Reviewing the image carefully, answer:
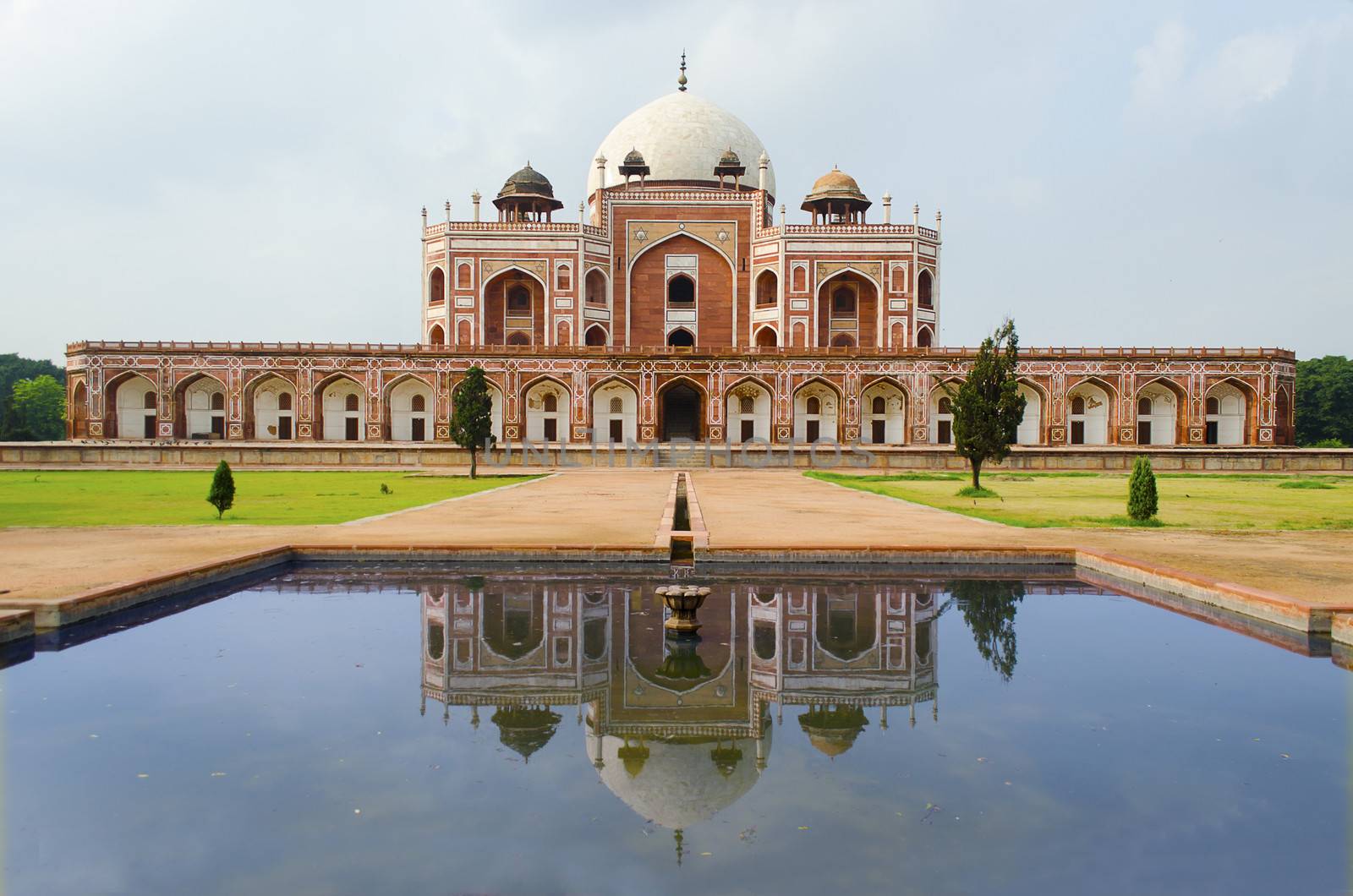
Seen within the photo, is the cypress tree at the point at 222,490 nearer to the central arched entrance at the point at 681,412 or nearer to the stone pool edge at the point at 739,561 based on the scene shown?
the stone pool edge at the point at 739,561

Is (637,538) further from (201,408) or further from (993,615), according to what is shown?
(201,408)

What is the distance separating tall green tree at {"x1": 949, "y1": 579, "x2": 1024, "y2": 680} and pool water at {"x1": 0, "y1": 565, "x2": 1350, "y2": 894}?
0.12 feet

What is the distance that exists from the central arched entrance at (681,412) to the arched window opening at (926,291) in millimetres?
8621

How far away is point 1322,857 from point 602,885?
1957mm

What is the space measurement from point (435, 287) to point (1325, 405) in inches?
1309

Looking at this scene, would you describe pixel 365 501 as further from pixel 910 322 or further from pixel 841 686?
pixel 910 322

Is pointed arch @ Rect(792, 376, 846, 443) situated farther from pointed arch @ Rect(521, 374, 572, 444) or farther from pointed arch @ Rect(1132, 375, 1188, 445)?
pointed arch @ Rect(1132, 375, 1188, 445)

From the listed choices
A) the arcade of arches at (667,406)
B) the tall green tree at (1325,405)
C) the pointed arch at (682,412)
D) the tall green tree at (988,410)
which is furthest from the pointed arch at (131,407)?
the tall green tree at (1325,405)

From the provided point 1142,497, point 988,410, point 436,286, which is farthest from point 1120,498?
point 436,286

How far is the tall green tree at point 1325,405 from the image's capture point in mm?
36469

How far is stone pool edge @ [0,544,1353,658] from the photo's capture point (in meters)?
4.88

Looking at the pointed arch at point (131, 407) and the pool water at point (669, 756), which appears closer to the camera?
the pool water at point (669, 756)

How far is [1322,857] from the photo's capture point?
8.59 feet

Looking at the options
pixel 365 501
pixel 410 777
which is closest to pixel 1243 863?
pixel 410 777
